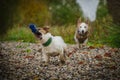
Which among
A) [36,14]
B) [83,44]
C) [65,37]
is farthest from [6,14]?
[36,14]

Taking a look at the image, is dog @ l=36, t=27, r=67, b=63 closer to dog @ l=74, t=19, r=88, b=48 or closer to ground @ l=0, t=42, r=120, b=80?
ground @ l=0, t=42, r=120, b=80

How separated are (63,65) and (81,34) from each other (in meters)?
1.46

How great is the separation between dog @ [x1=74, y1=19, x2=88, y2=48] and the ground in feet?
0.93

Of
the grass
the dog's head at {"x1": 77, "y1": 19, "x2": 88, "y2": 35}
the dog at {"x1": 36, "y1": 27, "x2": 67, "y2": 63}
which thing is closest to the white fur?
the dog at {"x1": 36, "y1": 27, "x2": 67, "y2": 63}

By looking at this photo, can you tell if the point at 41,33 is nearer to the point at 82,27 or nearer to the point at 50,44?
the point at 50,44

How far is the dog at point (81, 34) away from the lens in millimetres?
6527

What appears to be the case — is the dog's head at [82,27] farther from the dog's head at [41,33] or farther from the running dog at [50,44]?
the dog's head at [41,33]

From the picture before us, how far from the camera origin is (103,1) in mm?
11438

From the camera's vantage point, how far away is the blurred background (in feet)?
15.3

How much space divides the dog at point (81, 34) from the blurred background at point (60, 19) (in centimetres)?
18

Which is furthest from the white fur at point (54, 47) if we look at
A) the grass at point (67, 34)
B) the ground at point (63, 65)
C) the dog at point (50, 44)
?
the grass at point (67, 34)

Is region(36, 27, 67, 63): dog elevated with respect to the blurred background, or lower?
lower

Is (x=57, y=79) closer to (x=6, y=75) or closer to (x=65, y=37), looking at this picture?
(x=6, y=75)

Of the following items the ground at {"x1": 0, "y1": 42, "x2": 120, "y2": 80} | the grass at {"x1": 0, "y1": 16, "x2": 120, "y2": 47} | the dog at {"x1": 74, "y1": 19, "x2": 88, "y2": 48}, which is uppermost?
the grass at {"x1": 0, "y1": 16, "x2": 120, "y2": 47}
